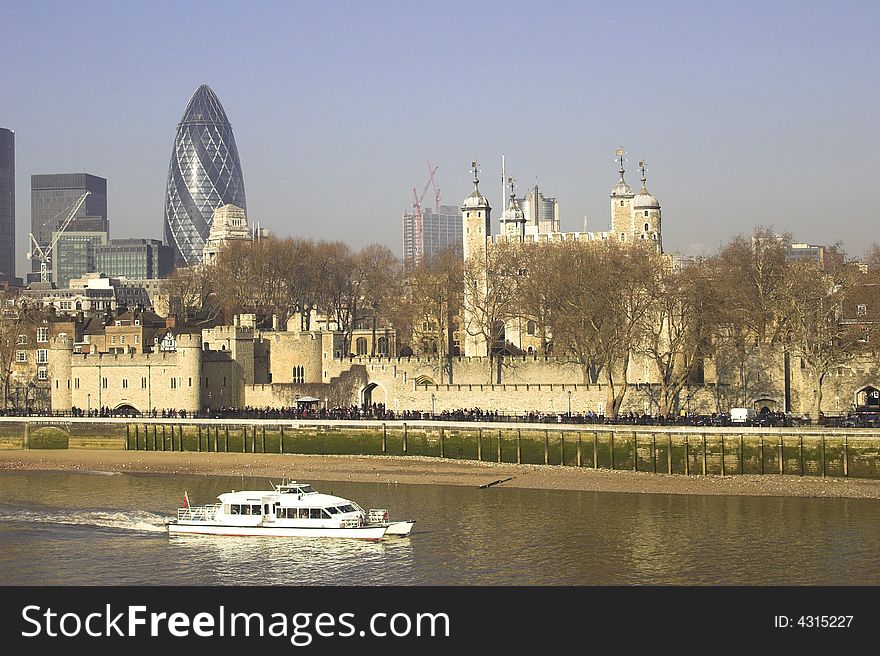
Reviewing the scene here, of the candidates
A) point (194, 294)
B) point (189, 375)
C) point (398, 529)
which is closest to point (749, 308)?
point (189, 375)

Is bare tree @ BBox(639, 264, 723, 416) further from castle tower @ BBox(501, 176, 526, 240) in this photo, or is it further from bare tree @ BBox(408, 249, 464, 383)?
castle tower @ BBox(501, 176, 526, 240)

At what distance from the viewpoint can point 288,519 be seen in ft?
158

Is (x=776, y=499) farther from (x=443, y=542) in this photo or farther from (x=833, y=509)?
(x=443, y=542)

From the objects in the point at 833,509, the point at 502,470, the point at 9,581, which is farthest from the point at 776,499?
the point at 9,581

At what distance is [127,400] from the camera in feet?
271

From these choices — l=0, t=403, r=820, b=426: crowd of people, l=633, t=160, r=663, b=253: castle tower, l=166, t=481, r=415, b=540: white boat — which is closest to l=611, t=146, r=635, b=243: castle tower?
l=633, t=160, r=663, b=253: castle tower

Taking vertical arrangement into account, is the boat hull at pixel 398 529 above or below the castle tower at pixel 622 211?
below

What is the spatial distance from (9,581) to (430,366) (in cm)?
4210

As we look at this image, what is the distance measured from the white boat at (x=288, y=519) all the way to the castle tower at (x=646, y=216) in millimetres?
48019

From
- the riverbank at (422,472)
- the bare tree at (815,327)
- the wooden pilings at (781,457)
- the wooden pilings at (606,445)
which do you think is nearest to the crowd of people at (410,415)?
the wooden pilings at (606,445)

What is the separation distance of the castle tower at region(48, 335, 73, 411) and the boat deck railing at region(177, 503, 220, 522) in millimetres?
36679

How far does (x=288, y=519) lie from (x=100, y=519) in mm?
7969

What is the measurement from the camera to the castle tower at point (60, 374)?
84.3 metres

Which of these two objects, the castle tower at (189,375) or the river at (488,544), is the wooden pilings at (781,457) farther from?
the castle tower at (189,375)
